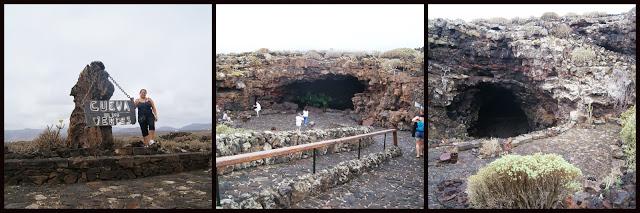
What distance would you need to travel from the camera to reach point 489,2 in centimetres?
632

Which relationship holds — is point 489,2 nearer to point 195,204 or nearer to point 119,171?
point 195,204

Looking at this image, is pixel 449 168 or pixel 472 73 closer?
pixel 449 168

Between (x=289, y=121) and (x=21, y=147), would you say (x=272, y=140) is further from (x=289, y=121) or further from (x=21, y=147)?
(x=21, y=147)

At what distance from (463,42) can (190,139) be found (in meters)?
4.02

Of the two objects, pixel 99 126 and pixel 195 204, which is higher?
pixel 99 126

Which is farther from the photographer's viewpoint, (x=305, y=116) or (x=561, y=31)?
(x=305, y=116)

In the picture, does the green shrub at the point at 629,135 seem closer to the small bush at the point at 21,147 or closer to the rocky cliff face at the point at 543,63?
the rocky cliff face at the point at 543,63

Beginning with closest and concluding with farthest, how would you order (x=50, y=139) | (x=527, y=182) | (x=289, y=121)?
(x=527, y=182), (x=50, y=139), (x=289, y=121)

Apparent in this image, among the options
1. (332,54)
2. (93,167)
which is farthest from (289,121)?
(93,167)

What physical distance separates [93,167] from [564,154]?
6.33 m

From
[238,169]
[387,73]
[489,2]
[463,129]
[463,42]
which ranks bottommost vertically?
[238,169]

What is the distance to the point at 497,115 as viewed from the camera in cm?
688
